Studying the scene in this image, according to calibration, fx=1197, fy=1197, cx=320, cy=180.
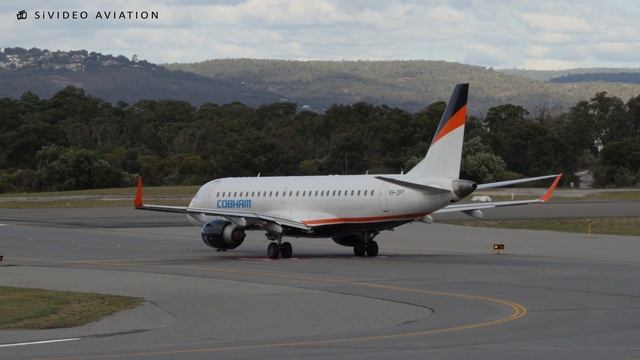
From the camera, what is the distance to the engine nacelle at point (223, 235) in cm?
4244

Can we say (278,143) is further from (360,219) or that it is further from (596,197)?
(360,219)

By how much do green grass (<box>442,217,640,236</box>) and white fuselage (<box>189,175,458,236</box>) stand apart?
16.0m

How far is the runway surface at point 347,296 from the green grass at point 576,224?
2.75 m

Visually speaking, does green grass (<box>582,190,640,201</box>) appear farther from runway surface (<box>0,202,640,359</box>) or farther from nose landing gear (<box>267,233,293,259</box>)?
nose landing gear (<box>267,233,293,259</box>)

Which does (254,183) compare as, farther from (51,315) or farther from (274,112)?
(274,112)

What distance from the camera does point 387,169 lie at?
374 ft

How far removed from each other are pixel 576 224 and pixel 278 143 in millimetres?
63596

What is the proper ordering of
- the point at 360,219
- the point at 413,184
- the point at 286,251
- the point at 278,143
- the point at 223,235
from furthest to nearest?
the point at 278,143 < the point at 223,235 < the point at 286,251 < the point at 360,219 < the point at 413,184

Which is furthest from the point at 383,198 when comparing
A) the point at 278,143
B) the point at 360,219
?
the point at 278,143

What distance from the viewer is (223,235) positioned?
4250cm

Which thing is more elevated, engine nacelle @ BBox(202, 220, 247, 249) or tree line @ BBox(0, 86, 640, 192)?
tree line @ BBox(0, 86, 640, 192)

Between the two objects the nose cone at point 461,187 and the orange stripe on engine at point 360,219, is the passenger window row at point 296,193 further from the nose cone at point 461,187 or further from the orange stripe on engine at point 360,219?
the nose cone at point 461,187

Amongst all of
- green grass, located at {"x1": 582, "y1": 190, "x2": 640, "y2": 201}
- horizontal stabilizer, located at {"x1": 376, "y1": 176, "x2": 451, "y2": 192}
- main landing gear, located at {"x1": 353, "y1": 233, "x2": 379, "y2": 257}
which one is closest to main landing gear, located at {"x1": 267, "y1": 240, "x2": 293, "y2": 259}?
main landing gear, located at {"x1": 353, "y1": 233, "x2": 379, "y2": 257}

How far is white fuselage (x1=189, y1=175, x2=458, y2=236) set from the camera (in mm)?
38750
